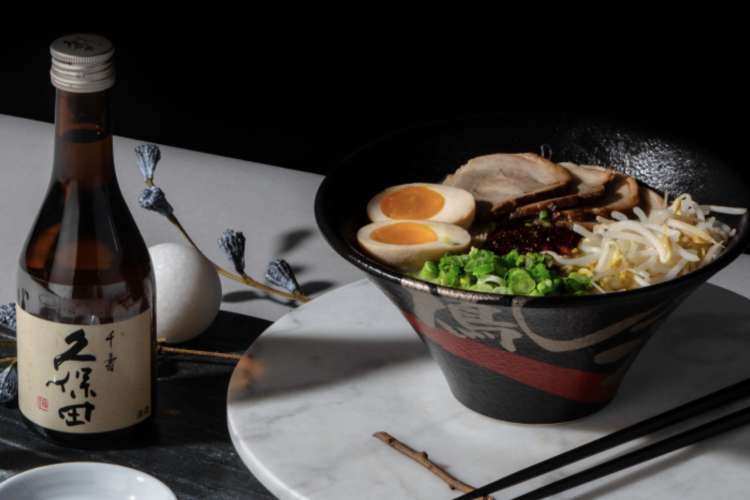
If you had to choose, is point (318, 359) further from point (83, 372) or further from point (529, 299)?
A: point (529, 299)

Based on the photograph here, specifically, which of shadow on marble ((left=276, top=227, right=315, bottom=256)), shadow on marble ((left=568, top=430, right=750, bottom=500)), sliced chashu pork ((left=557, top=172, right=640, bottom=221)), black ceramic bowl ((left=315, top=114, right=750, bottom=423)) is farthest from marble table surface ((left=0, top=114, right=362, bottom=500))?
sliced chashu pork ((left=557, top=172, right=640, bottom=221))

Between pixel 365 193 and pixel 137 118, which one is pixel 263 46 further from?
pixel 365 193

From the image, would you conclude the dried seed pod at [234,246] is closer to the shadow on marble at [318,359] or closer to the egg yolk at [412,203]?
the shadow on marble at [318,359]

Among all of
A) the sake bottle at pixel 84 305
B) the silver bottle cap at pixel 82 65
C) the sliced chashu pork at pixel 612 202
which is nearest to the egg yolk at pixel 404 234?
the sliced chashu pork at pixel 612 202

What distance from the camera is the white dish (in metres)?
1.67

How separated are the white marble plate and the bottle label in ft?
0.52

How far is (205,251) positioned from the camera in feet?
9.16

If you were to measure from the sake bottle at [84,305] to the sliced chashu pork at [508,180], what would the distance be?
0.50 meters

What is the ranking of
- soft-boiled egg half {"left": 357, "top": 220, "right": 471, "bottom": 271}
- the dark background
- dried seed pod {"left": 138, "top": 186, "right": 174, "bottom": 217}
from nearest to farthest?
soft-boiled egg half {"left": 357, "top": 220, "right": 471, "bottom": 271}
dried seed pod {"left": 138, "top": 186, "right": 174, "bottom": 217}
the dark background

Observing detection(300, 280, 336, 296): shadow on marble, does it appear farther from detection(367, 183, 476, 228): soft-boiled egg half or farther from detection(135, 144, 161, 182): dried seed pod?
detection(367, 183, 476, 228): soft-boiled egg half

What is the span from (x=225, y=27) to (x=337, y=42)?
0.88 ft

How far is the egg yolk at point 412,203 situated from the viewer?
2.01 meters

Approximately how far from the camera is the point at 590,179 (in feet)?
6.75

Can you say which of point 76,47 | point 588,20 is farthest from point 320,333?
point 588,20
